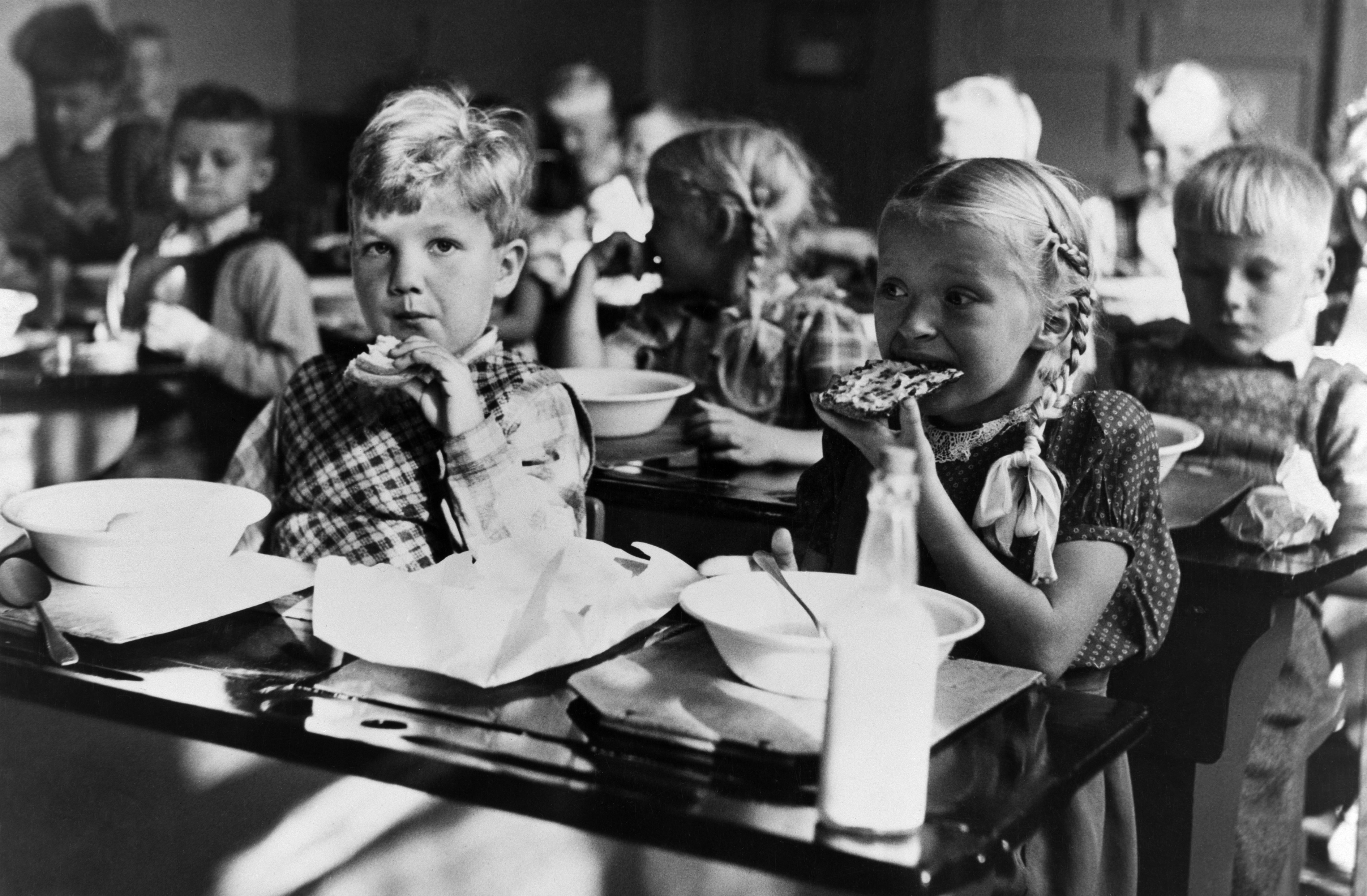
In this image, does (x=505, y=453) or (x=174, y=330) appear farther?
(x=174, y=330)

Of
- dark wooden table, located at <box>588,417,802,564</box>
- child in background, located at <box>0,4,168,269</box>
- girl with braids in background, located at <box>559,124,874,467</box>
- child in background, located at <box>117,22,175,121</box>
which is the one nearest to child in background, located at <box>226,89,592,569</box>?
dark wooden table, located at <box>588,417,802,564</box>

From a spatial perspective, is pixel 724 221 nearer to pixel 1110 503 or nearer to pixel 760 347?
pixel 760 347

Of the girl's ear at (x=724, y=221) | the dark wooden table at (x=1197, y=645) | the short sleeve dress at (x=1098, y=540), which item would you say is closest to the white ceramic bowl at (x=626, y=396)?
the dark wooden table at (x=1197, y=645)

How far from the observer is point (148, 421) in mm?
2598

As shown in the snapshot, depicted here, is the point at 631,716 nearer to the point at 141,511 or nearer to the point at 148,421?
the point at 141,511

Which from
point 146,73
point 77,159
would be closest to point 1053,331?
point 77,159

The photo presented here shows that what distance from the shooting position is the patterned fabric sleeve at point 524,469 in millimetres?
1410

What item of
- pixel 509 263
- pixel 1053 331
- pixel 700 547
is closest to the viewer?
pixel 1053 331

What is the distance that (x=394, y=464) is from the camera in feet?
4.96

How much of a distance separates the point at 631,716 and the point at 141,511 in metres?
0.60

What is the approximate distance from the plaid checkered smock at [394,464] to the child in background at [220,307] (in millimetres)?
938

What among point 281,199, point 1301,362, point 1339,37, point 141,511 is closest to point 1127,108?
point 1339,37

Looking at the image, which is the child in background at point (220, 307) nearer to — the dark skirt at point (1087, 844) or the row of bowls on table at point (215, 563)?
the row of bowls on table at point (215, 563)

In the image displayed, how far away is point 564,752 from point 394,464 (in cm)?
71
